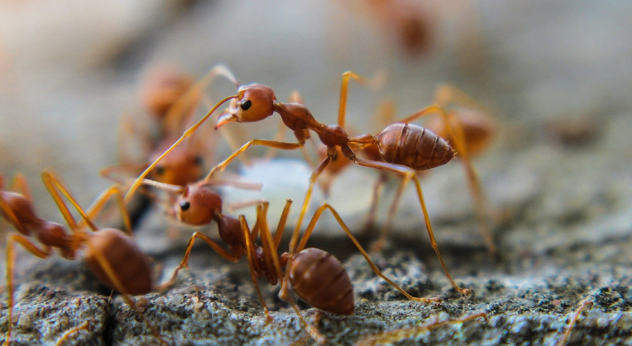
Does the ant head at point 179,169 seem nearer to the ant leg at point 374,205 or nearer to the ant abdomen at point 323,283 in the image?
the ant leg at point 374,205

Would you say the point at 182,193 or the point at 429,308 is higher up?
the point at 182,193

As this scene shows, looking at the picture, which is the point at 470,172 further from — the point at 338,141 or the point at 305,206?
the point at 305,206

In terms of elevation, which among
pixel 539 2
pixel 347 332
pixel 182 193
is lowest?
→ pixel 347 332

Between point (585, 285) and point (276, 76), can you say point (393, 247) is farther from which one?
point (276, 76)

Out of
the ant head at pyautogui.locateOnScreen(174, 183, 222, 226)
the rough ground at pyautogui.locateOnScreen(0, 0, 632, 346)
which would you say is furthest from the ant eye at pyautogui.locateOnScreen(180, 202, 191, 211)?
the rough ground at pyautogui.locateOnScreen(0, 0, 632, 346)

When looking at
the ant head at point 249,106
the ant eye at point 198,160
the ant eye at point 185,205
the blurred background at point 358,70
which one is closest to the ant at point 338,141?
the ant head at point 249,106

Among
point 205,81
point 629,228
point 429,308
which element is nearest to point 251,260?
point 429,308

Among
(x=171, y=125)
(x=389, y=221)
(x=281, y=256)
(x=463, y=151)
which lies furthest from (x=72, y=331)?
(x=463, y=151)
